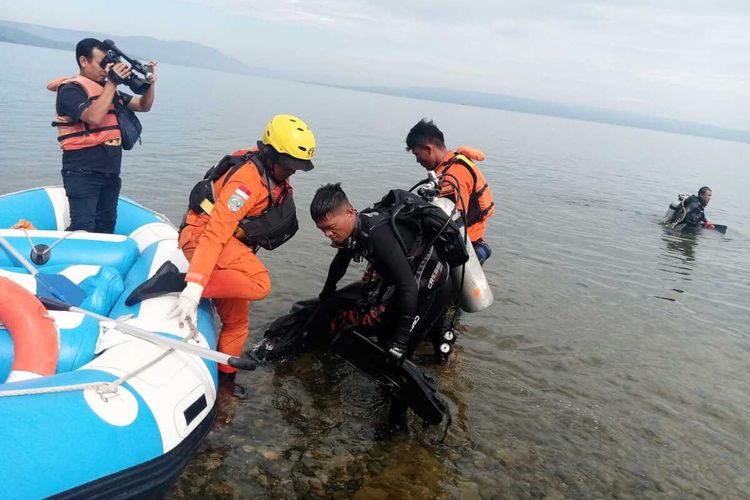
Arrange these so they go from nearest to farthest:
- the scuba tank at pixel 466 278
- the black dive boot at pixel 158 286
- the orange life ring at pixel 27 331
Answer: the orange life ring at pixel 27 331 → the black dive boot at pixel 158 286 → the scuba tank at pixel 466 278

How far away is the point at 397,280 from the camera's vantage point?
3.63 meters

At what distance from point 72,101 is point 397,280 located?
11.8 feet

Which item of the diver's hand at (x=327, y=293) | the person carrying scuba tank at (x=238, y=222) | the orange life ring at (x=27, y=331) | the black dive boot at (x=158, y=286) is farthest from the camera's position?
the diver's hand at (x=327, y=293)

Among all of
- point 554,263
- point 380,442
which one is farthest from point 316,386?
point 554,263

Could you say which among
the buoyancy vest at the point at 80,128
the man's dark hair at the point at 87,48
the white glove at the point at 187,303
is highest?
the man's dark hair at the point at 87,48

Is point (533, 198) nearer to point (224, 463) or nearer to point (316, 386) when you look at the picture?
point (316, 386)

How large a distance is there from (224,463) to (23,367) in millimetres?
1429

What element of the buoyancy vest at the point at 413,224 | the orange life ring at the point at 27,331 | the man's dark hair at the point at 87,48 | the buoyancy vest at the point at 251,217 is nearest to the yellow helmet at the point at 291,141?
the buoyancy vest at the point at 251,217

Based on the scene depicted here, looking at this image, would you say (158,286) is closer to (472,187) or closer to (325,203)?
(325,203)

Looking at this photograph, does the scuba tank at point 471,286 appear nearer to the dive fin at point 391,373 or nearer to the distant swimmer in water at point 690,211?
the dive fin at point 391,373

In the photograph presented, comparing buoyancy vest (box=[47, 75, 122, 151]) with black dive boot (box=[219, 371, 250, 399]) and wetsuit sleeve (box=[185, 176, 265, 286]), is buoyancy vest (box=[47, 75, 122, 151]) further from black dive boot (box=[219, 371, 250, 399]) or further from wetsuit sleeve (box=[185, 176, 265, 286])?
black dive boot (box=[219, 371, 250, 399])

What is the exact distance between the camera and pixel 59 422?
8.83 feet

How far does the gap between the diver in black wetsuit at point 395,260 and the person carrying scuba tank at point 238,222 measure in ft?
1.48

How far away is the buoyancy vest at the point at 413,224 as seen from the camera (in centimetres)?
369
